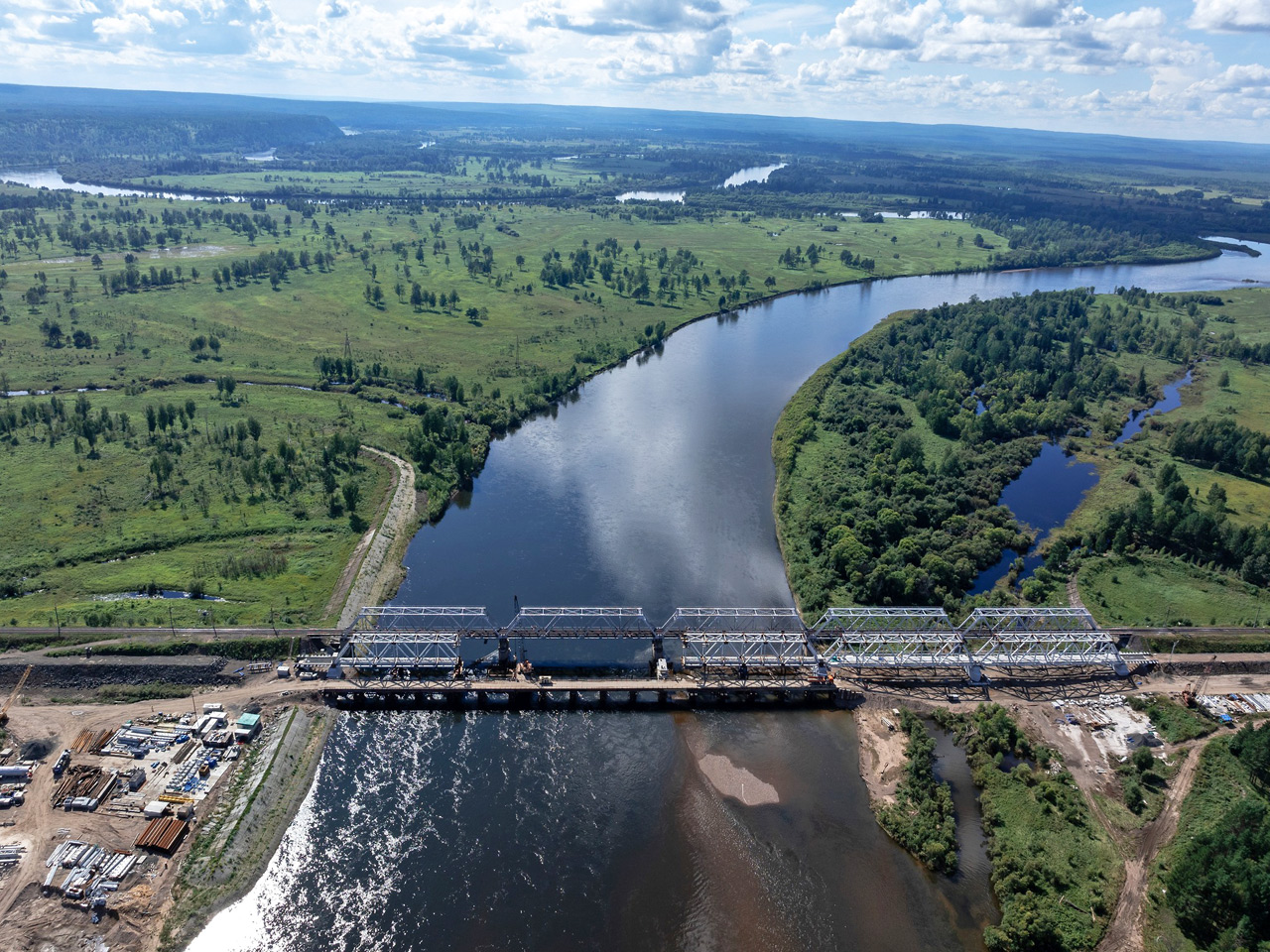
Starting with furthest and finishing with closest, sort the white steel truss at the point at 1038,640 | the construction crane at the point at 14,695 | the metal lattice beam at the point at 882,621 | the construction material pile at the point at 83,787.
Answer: the metal lattice beam at the point at 882,621
the white steel truss at the point at 1038,640
the construction crane at the point at 14,695
the construction material pile at the point at 83,787

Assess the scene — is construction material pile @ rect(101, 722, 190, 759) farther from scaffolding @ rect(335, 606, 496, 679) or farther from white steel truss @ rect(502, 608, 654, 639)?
white steel truss @ rect(502, 608, 654, 639)

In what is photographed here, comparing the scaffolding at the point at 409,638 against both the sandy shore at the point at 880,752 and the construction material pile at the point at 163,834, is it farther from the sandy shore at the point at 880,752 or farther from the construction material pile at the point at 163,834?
the sandy shore at the point at 880,752

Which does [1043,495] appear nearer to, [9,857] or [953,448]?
[953,448]

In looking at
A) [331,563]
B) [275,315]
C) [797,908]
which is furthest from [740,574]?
[275,315]

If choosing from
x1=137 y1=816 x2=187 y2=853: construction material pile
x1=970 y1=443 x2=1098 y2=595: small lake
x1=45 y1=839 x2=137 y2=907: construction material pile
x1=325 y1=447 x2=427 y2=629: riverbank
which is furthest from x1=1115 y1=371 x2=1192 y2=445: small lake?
x1=45 y1=839 x2=137 y2=907: construction material pile

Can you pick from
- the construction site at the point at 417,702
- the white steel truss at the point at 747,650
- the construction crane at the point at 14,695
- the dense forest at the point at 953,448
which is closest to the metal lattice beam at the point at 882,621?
the construction site at the point at 417,702

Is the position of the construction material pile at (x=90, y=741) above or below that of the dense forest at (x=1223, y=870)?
→ below
